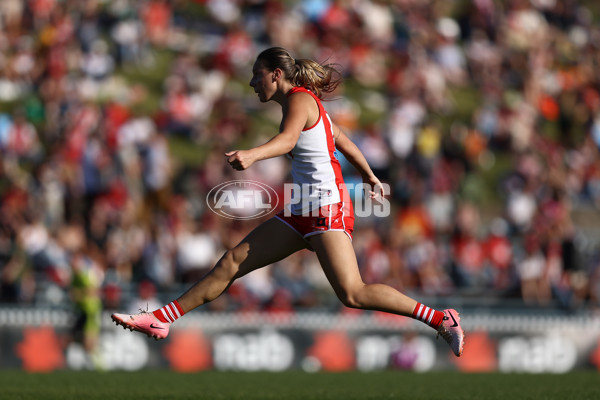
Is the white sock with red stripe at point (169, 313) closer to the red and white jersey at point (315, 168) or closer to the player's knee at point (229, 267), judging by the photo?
the player's knee at point (229, 267)

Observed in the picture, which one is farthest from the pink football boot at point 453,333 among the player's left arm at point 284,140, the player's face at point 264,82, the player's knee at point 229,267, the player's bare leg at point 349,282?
the player's face at point 264,82

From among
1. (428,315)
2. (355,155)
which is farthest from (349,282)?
(355,155)

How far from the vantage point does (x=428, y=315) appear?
22.7 ft

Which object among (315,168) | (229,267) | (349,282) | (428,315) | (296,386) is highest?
(315,168)

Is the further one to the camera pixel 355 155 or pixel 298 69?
pixel 355 155

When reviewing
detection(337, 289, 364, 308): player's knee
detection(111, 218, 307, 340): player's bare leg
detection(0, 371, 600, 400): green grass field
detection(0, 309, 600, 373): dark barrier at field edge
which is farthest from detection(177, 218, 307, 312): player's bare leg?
detection(0, 309, 600, 373): dark barrier at field edge

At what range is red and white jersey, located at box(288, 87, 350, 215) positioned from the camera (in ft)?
22.0

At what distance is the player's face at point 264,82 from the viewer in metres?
6.84

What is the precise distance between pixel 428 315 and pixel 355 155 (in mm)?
1249

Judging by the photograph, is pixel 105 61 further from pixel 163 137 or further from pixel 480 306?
pixel 480 306

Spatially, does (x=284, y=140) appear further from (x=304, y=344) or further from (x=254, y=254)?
(x=304, y=344)

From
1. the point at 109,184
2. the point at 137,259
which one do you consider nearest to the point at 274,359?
the point at 137,259

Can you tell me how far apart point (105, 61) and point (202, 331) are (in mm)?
7012

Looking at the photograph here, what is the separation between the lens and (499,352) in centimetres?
1508
